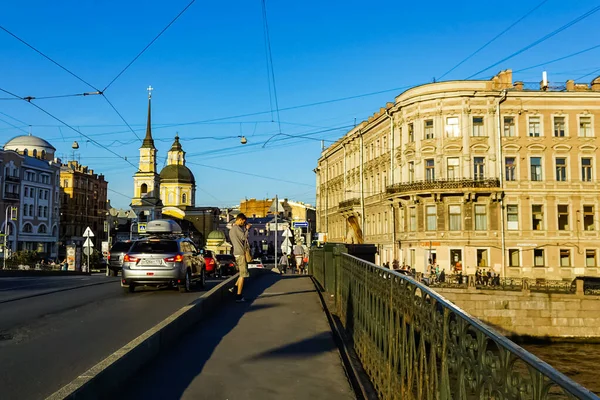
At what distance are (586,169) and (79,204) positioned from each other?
90.1 meters

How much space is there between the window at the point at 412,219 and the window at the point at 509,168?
25.5ft

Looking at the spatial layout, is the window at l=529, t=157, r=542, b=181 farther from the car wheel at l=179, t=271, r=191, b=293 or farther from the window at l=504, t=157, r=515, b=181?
the car wheel at l=179, t=271, r=191, b=293

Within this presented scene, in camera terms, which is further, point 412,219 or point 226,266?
point 412,219

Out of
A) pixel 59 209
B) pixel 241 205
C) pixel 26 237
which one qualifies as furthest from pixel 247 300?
pixel 241 205

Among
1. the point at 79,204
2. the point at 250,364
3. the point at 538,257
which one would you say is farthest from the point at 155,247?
the point at 79,204

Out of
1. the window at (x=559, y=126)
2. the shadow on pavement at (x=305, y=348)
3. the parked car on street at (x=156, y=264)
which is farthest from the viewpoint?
the window at (x=559, y=126)

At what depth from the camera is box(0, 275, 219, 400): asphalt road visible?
613cm

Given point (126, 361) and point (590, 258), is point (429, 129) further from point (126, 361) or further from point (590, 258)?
point (126, 361)

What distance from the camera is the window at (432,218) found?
45772 mm

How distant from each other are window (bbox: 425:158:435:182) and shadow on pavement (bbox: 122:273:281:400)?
Result: 37806 millimetres

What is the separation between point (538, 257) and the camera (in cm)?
4406

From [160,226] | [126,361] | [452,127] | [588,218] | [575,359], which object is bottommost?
[575,359]

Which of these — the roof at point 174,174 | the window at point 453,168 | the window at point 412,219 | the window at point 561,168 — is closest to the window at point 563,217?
the window at point 561,168

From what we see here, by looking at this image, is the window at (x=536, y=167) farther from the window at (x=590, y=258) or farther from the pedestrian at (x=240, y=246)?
the pedestrian at (x=240, y=246)
